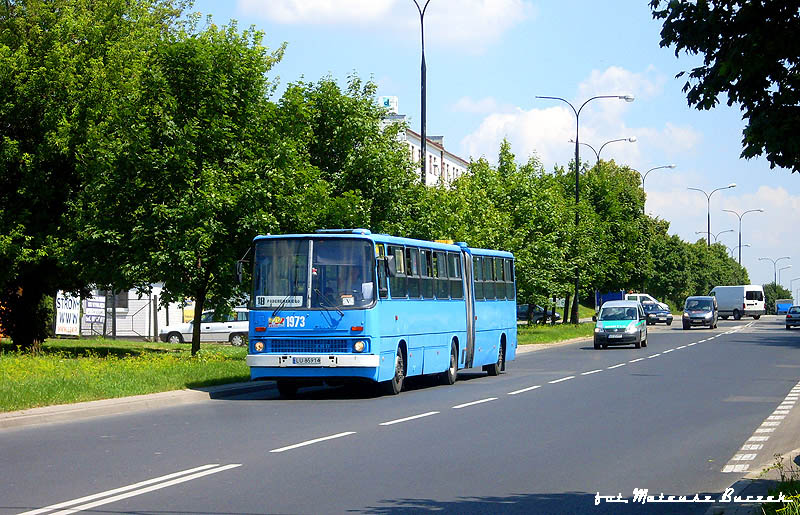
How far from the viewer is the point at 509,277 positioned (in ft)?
105

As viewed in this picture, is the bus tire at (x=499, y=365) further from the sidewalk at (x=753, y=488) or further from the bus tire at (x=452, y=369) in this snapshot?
the sidewalk at (x=753, y=488)

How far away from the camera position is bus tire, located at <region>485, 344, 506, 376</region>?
29.8 m

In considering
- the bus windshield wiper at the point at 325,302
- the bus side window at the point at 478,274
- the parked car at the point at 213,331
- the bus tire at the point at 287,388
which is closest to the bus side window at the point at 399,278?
the bus windshield wiper at the point at 325,302

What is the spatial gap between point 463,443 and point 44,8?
28.1 meters

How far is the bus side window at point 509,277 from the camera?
1247 inches

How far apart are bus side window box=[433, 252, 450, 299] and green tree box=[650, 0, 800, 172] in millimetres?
17102

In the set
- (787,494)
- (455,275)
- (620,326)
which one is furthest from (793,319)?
(787,494)

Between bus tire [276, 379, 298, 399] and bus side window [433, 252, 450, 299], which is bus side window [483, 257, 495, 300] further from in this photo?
bus tire [276, 379, 298, 399]

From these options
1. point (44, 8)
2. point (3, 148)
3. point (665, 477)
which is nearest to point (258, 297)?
point (665, 477)

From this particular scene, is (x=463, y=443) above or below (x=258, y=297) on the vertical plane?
below

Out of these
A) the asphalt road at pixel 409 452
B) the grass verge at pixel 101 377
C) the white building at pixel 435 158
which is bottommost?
the asphalt road at pixel 409 452

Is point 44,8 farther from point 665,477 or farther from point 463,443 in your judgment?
point 665,477

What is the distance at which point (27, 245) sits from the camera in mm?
34125

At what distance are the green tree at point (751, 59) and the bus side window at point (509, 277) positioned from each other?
Result: 75.7 ft
